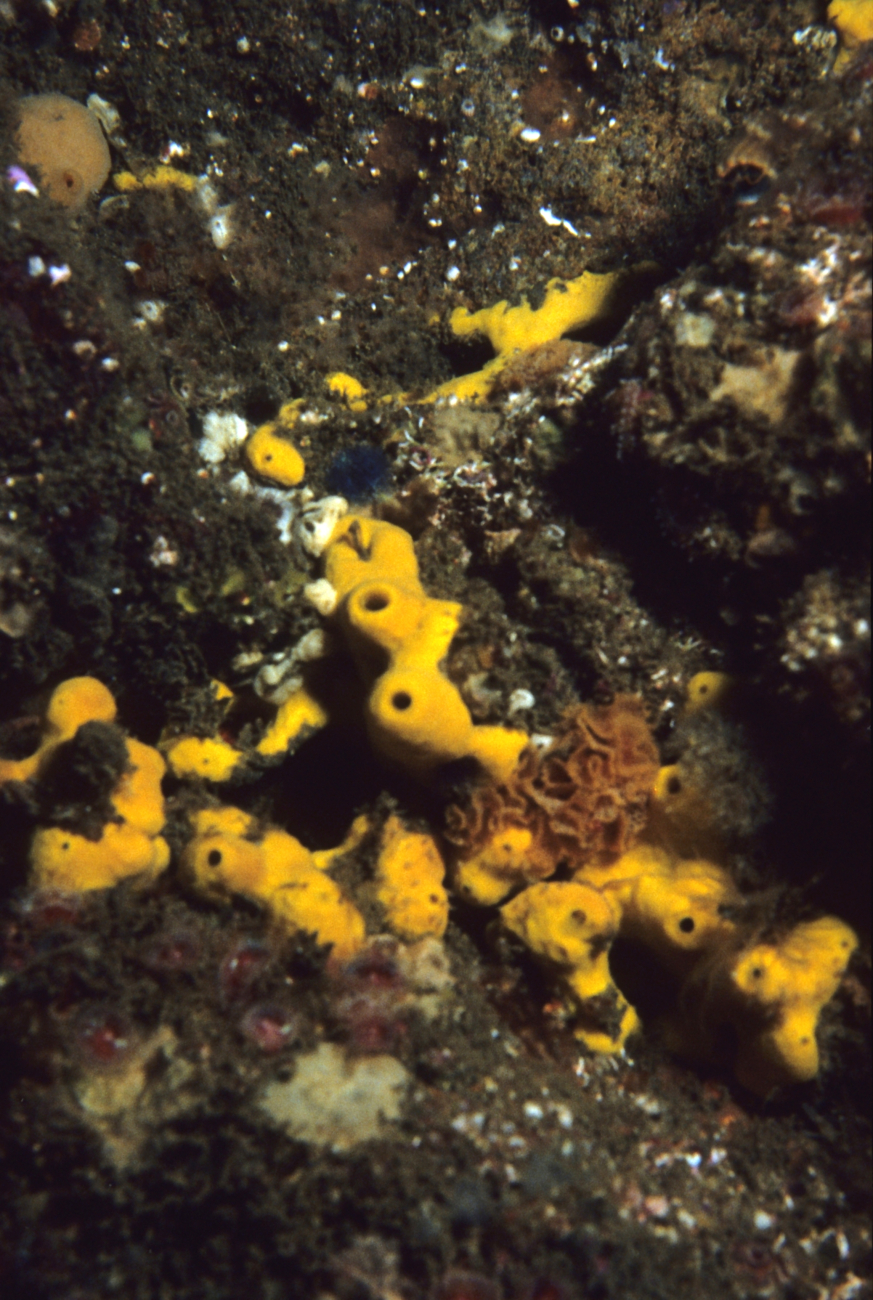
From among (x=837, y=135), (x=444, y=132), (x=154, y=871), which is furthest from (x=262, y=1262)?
(x=444, y=132)

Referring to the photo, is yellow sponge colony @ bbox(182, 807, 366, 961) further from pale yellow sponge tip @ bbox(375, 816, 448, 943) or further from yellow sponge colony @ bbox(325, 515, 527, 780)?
yellow sponge colony @ bbox(325, 515, 527, 780)

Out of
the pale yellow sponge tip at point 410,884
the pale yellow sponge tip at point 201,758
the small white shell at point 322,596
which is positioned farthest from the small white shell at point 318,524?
the pale yellow sponge tip at point 410,884

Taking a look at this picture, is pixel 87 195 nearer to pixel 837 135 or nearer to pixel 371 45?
pixel 371 45

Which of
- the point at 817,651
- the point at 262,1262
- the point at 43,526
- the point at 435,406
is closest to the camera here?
the point at 262,1262

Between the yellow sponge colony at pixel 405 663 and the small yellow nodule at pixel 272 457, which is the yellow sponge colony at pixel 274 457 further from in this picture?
the yellow sponge colony at pixel 405 663

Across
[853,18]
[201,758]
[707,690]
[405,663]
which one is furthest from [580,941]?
[853,18]

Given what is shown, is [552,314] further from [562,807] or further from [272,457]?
[562,807]
